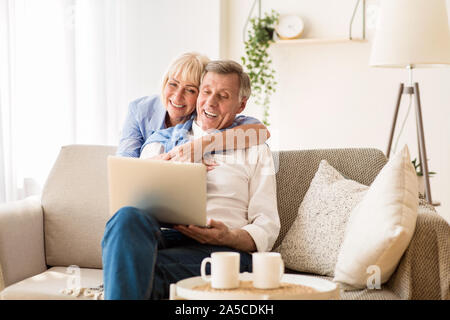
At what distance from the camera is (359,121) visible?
4.07 m

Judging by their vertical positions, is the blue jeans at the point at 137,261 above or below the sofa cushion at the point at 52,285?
above

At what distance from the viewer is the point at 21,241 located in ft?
7.11

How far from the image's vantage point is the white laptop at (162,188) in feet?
5.32

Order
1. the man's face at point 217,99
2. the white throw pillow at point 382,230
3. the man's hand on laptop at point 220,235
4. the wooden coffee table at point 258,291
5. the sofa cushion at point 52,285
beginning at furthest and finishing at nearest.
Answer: the man's face at point 217,99 → the sofa cushion at point 52,285 → the man's hand on laptop at point 220,235 → the white throw pillow at point 382,230 → the wooden coffee table at point 258,291

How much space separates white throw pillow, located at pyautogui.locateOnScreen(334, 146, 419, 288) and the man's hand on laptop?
285 millimetres

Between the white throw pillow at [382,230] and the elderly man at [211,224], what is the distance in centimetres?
29

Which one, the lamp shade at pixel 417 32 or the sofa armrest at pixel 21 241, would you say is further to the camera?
the lamp shade at pixel 417 32

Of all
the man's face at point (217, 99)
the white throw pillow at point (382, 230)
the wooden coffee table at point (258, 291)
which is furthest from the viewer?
the man's face at point (217, 99)

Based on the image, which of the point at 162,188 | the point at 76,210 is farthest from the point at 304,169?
the point at 76,210

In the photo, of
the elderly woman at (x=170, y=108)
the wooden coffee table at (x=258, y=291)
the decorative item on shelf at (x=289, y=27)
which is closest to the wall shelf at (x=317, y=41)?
the decorative item on shelf at (x=289, y=27)

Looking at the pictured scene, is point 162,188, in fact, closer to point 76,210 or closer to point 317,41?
point 76,210

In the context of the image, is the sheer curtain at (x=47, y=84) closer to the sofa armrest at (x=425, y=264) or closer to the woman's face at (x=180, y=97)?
the woman's face at (x=180, y=97)

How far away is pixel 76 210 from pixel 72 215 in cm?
2

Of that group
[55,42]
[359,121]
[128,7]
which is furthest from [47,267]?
[359,121]
